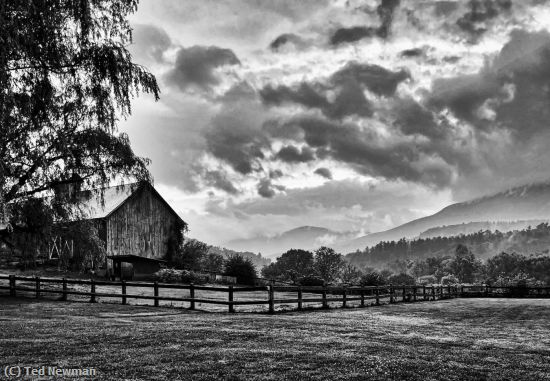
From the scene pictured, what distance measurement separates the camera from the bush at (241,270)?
5253 cm

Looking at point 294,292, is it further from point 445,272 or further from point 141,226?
point 445,272

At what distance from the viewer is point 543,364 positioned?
34.6 feet

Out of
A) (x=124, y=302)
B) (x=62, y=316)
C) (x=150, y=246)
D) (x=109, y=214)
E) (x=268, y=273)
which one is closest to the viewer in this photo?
(x=62, y=316)

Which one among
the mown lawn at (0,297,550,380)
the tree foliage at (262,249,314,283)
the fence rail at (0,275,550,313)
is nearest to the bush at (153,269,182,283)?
the fence rail at (0,275,550,313)

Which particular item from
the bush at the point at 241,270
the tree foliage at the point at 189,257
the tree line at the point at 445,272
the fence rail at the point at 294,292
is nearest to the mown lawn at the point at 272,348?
the fence rail at the point at 294,292

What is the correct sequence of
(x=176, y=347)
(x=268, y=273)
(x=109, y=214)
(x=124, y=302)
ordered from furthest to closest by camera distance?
1. (x=268, y=273)
2. (x=109, y=214)
3. (x=124, y=302)
4. (x=176, y=347)

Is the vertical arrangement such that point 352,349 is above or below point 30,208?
below

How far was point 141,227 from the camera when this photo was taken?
52.3m

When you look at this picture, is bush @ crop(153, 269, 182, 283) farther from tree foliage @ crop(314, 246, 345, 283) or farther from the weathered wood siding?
tree foliage @ crop(314, 246, 345, 283)

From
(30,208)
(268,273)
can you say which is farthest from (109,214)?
(268,273)

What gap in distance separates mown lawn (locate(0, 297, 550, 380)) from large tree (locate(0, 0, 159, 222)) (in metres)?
4.08

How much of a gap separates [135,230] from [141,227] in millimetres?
938

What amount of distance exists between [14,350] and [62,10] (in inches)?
301

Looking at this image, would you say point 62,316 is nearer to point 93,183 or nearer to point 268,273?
point 93,183
